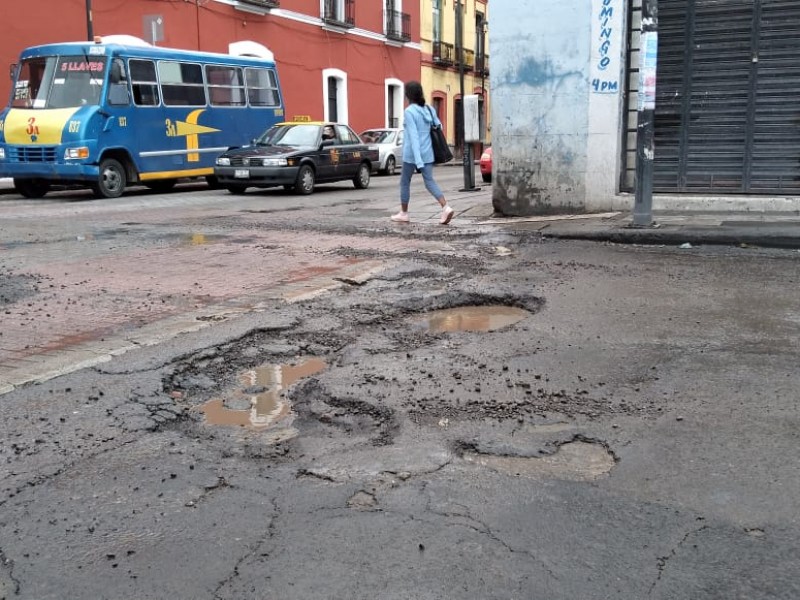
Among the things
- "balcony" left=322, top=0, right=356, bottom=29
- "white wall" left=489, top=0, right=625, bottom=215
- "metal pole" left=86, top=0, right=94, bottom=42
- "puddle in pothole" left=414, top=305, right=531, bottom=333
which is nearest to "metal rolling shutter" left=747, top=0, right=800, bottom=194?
"white wall" left=489, top=0, right=625, bottom=215

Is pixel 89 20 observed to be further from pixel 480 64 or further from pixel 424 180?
pixel 480 64

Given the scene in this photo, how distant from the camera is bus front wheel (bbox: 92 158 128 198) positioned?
1497cm

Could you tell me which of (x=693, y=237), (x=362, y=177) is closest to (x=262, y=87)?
(x=362, y=177)

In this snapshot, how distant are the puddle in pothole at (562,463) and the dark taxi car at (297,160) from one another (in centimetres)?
1287

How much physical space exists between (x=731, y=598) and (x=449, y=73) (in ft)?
123

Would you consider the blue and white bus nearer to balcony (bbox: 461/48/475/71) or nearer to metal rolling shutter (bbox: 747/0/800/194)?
metal rolling shutter (bbox: 747/0/800/194)

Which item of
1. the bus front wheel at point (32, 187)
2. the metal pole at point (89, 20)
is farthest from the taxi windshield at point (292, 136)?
the metal pole at point (89, 20)

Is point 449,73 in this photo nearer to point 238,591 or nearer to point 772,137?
point 772,137

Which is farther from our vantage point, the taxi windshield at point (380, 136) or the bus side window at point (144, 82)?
the taxi windshield at point (380, 136)

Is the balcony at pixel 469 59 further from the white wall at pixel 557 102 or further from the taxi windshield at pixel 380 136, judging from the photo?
the white wall at pixel 557 102

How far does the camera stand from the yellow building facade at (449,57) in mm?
35406

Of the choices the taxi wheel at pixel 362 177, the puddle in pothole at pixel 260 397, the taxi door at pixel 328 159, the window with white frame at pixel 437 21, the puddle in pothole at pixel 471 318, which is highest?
the window with white frame at pixel 437 21

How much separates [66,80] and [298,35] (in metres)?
12.7

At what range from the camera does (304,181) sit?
15.8 m
